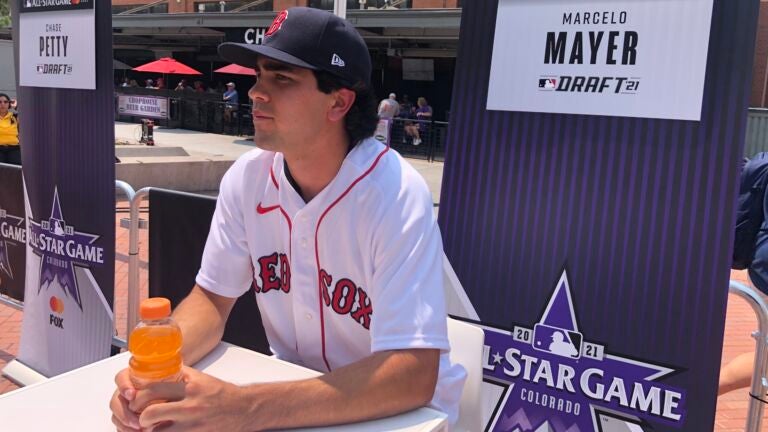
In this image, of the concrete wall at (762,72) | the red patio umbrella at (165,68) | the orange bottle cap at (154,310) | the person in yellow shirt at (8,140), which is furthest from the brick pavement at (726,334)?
the red patio umbrella at (165,68)

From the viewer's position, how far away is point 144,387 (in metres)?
1.41

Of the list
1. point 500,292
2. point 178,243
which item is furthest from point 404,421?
point 178,243

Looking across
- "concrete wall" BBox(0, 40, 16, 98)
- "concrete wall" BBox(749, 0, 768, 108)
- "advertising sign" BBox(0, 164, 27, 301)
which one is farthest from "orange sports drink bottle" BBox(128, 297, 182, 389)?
"concrete wall" BBox(0, 40, 16, 98)

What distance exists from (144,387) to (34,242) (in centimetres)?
305

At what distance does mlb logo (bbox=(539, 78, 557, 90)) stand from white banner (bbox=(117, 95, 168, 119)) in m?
18.4

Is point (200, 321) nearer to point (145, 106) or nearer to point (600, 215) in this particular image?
point (600, 215)

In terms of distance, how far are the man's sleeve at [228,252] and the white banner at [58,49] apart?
1845 mm

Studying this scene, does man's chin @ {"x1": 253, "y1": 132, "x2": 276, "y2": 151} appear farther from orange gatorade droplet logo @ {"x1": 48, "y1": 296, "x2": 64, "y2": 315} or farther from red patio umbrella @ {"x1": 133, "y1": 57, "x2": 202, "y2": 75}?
red patio umbrella @ {"x1": 133, "y1": 57, "x2": 202, "y2": 75}

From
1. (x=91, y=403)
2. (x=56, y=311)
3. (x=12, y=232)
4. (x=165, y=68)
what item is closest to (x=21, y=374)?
(x=56, y=311)

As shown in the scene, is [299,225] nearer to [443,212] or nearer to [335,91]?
[335,91]

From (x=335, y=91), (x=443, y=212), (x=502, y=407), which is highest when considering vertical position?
(x=335, y=91)

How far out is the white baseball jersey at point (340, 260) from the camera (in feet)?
5.51

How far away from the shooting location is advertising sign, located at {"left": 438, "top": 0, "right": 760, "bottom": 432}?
207 centimetres

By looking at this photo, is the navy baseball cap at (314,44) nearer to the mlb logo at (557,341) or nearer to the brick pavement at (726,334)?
the mlb logo at (557,341)
